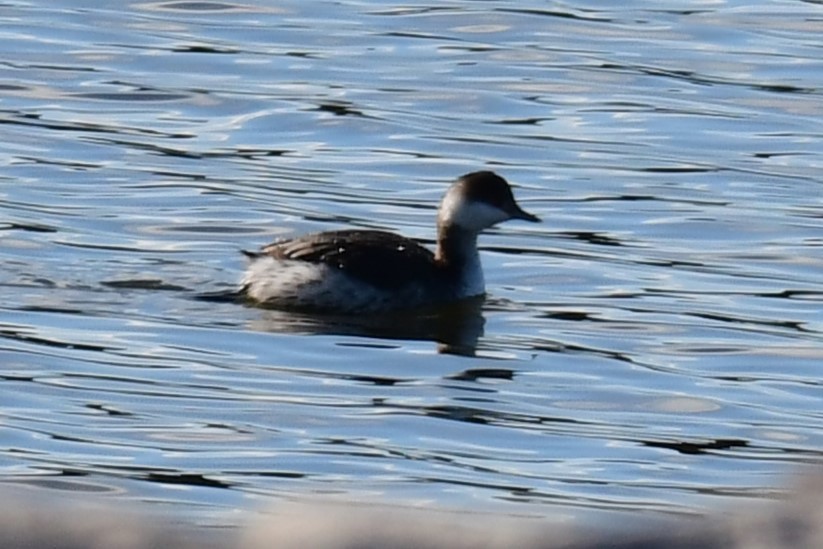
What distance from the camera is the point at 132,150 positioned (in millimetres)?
13727

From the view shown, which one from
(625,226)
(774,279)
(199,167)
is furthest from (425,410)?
(199,167)

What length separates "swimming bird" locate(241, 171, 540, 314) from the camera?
33.3ft

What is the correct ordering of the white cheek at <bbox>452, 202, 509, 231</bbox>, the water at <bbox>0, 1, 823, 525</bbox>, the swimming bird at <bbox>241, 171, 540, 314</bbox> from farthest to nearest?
the white cheek at <bbox>452, 202, 509, 231</bbox> → the swimming bird at <bbox>241, 171, 540, 314</bbox> → the water at <bbox>0, 1, 823, 525</bbox>

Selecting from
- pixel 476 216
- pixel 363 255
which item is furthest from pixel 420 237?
pixel 363 255

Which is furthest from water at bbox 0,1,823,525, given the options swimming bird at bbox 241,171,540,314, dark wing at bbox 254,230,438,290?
dark wing at bbox 254,230,438,290

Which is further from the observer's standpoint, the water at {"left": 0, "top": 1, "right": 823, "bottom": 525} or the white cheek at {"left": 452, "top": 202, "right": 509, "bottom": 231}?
the white cheek at {"left": 452, "top": 202, "right": 509, "bottom": 231}

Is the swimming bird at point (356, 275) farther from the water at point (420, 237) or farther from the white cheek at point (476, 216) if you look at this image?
the white cheek at point (476, 216)

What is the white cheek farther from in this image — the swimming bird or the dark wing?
the dark wing

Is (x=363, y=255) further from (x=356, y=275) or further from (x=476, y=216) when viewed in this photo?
(x=476, y=216)

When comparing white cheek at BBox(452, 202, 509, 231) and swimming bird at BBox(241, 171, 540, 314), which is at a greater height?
white cheek at BBox(452, 202, 509, 231)

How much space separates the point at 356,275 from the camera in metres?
10.2

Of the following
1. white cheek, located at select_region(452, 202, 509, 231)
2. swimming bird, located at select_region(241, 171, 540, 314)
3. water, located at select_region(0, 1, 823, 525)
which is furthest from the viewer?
white cheek, located at select_region(452, 202, 509, 231)

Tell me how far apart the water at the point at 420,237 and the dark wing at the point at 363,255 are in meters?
0.26

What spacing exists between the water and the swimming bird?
0.15 metres
